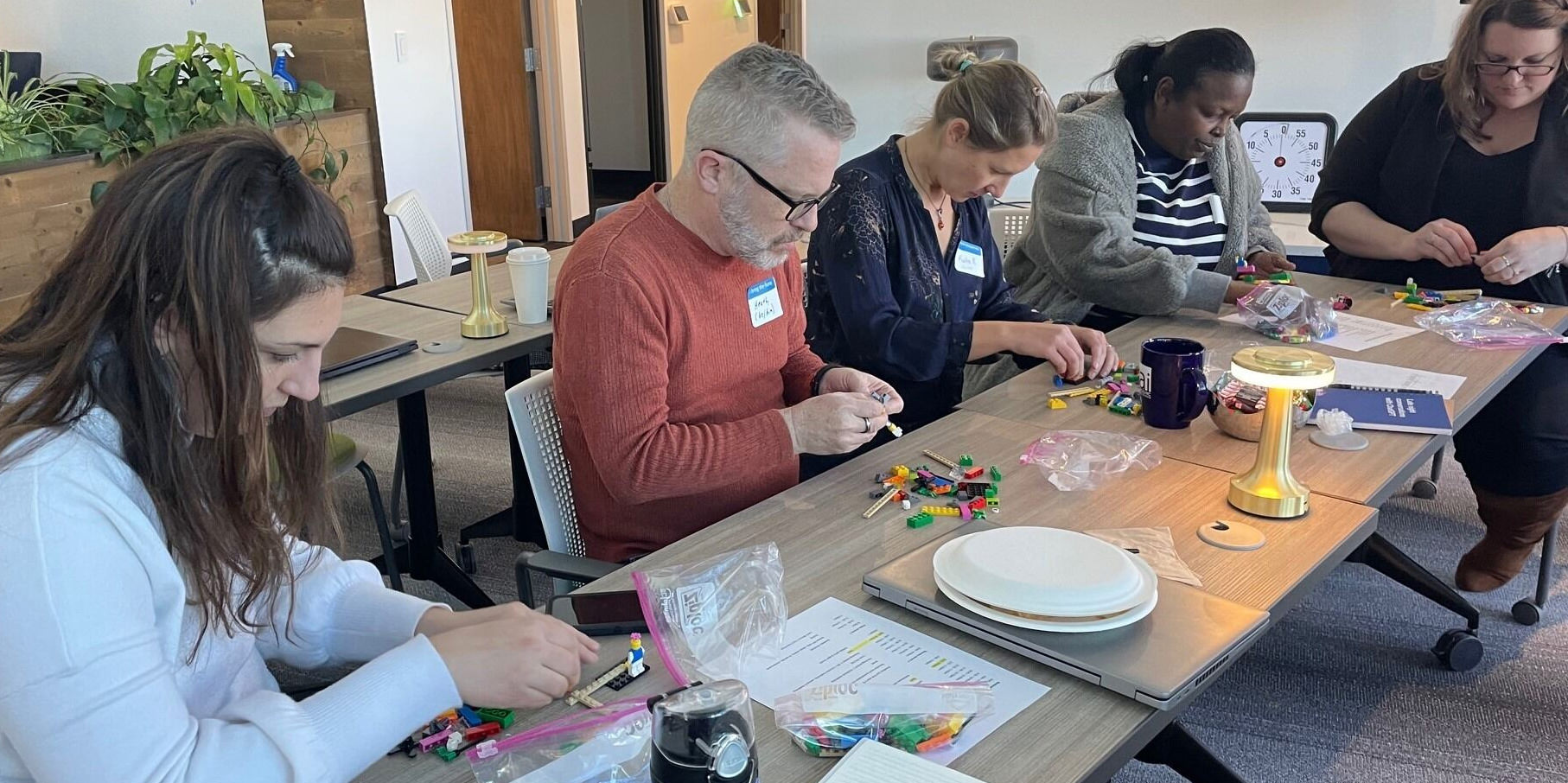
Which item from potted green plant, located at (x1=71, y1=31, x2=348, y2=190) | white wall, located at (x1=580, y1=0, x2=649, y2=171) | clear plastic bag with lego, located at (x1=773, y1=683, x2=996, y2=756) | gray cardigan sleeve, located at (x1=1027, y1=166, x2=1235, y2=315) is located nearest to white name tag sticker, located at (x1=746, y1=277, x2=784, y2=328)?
clear plastic bag with lego, located at (x1=773, y1=683, x2=996, y2=756)

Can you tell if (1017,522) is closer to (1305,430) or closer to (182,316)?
(1305,430)

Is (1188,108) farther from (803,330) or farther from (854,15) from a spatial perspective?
(854,15)

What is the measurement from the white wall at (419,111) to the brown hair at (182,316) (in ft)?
15.6

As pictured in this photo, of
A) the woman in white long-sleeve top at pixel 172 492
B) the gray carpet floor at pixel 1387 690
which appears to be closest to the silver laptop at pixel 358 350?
the gray carpet floor at pixel 1387 690

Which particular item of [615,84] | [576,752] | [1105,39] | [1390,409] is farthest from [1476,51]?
[615,84]

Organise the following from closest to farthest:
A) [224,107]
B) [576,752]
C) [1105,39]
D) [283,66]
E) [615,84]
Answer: [576,752]
[1105,39]
[224,107]
[283,66]
[615,84]

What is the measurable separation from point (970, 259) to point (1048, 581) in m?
1.22

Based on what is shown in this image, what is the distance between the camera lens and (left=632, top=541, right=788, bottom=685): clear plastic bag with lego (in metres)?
1.16

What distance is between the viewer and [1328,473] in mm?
1631

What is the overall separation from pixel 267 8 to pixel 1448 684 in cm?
574

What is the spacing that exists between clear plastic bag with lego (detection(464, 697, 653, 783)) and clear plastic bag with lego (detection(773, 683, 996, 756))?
0.13m

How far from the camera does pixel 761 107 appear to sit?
1570 mm

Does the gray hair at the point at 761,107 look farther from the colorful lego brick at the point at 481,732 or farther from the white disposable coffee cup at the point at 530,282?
the white disposable coffee cup at the point at 530,282

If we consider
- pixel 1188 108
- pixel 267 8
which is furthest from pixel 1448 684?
pixel 267 8
